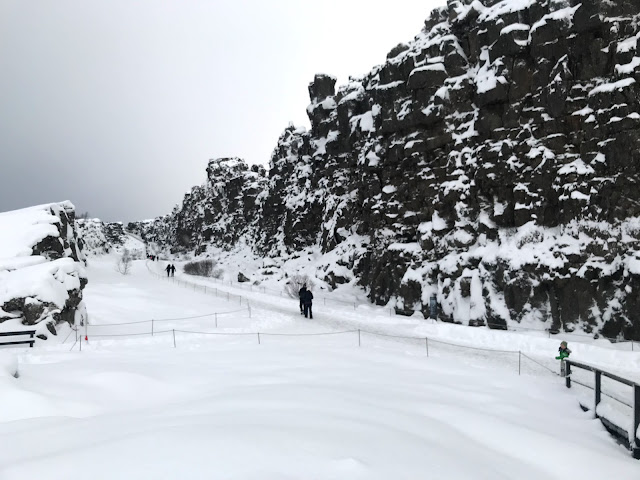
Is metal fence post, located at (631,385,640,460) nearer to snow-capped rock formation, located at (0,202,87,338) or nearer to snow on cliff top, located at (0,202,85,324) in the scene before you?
snow-capped rock formation, located at (0,202,87,338)

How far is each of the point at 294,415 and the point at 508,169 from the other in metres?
24.3

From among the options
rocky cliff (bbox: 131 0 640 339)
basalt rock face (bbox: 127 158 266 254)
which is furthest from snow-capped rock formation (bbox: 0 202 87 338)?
basalt rock face (bbox: 127 158 266 254)

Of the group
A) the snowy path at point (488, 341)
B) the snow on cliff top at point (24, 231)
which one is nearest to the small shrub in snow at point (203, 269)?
the snow on cliff top at point (24, 231)

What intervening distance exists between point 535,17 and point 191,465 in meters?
31.0

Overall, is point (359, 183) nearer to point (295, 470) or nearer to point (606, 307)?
point (606, 307)

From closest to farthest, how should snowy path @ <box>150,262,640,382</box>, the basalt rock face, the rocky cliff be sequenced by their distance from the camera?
snowy path @ <box>150,262,640,382</box>, the rocky cliff, the basalt rock face

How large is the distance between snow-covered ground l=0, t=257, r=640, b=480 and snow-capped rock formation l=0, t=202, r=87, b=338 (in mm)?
1619

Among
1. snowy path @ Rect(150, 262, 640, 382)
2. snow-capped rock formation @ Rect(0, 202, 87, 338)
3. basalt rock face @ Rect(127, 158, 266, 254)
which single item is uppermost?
basalt rock face @ Rect(127, 158, 266, 254)

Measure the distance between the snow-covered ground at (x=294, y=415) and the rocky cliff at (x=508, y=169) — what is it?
23.6 ft

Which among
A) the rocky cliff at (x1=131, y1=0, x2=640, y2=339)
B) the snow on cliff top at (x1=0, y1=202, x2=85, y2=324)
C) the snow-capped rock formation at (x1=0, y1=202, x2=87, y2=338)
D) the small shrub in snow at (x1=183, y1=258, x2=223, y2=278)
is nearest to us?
the snow-capped rock formation at (x1=0, y1=202, x2=87, y2=338)

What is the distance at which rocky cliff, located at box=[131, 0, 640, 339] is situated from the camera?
829 inches

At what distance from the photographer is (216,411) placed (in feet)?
21.6

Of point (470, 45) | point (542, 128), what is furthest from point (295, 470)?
point (470, 45)

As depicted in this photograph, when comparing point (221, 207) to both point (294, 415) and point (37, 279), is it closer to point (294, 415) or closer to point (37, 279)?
point (37, 279)
